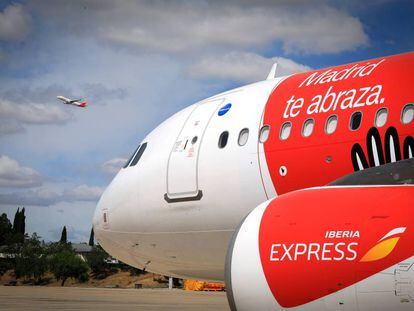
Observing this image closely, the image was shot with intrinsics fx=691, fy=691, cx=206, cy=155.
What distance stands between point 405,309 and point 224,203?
4.70m

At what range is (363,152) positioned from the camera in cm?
781

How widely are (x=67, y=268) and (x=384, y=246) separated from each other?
7386 centimetres

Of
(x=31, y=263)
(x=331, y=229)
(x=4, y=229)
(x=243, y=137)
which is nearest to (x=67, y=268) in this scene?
(x=31, y=263)

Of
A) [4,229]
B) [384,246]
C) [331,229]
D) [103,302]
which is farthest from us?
[4,229]

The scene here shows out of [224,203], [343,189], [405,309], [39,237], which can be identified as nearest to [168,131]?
[224,203]

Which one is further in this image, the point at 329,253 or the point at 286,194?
the point at 286,194

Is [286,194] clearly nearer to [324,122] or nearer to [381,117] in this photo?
[381,117]

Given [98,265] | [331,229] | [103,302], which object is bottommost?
[103,302]

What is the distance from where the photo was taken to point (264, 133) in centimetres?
909

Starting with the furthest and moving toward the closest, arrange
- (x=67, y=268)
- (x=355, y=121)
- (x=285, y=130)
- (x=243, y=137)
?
(x=67, y=268) → (x=243, y=137) → (x=285, y=130) → (x=355, y=121)

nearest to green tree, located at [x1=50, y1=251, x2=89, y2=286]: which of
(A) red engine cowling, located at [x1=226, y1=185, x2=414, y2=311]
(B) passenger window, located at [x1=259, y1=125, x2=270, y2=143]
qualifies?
(B) passenger window, located at [x1=259, y1=125, x2=270, y2=143]

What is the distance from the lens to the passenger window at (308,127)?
8.46 metres

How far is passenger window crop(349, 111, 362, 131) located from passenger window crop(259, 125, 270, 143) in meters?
1.31

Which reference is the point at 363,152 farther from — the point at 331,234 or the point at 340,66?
the point at 331,234
